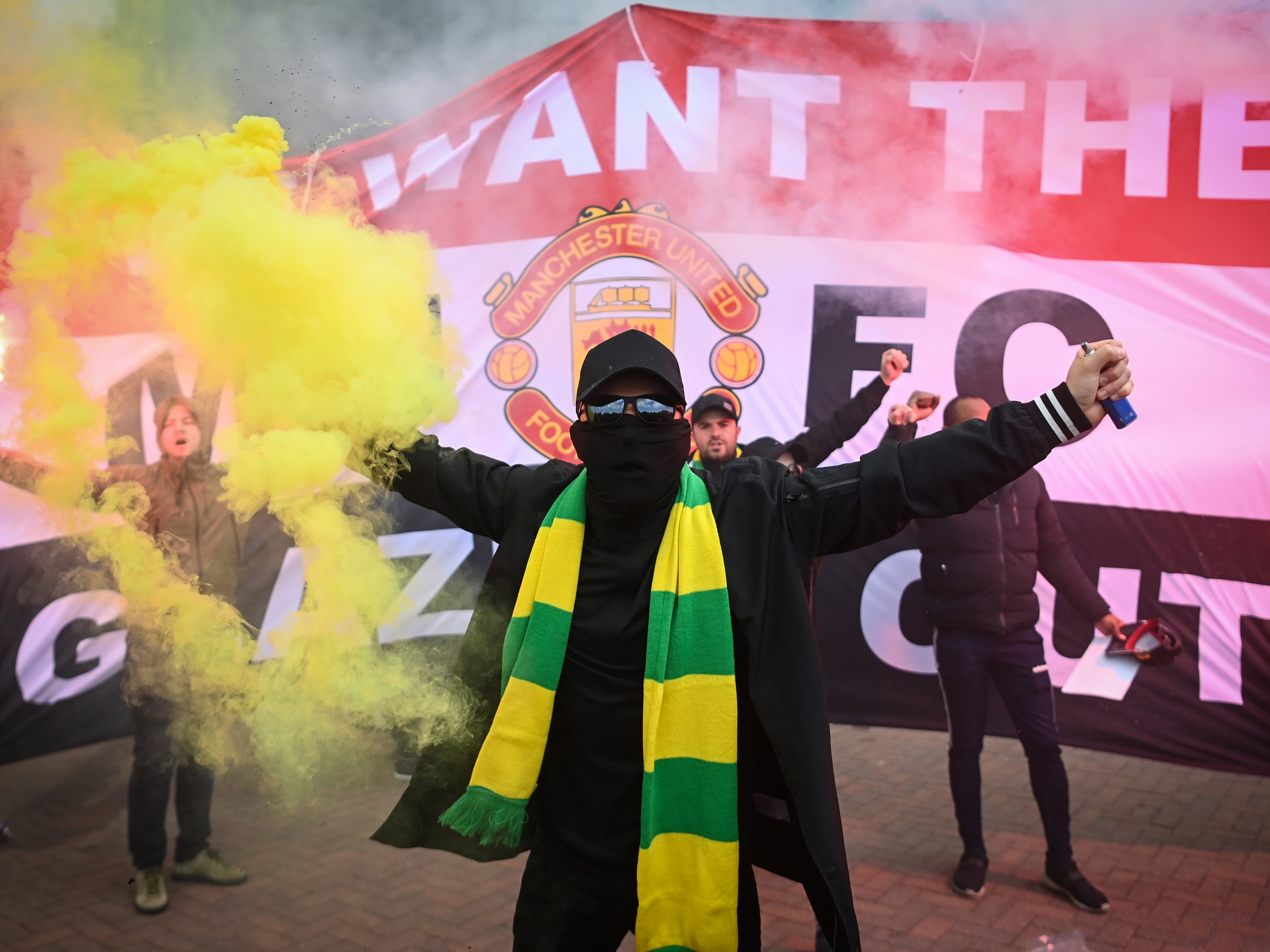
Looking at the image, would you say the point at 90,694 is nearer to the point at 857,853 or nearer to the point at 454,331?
the point at 454,331

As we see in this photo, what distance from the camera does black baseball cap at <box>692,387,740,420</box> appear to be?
3.96 meters

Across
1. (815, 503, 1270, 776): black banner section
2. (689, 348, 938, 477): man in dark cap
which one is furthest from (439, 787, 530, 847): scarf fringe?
(815, 503, 1270, 776): black banner section

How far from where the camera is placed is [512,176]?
474 cm

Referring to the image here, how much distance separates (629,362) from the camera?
2045 millimetres

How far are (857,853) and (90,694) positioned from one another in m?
4.19

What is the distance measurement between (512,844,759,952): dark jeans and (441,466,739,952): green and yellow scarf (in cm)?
8

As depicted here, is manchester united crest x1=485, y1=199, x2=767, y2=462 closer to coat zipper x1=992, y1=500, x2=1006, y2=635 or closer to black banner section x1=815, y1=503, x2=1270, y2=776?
coat zipper x1=992, y1=500, x2=1006, y2=635

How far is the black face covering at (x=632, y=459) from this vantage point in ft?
6.79

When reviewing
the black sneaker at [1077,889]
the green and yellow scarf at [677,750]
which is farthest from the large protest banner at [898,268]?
the green and yellow scarf at [677,750]

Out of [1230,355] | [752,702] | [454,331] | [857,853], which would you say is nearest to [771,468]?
[752,702]

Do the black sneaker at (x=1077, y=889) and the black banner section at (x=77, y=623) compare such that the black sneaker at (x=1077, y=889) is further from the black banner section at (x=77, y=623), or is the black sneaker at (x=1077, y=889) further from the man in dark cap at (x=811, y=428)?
the black banner section at (x=77, y=623)

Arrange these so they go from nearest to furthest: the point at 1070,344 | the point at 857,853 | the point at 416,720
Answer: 1. the point at 416,720
2. the point at 857,853
3. the point at 1070,344

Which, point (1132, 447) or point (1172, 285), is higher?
point (1172, 285)

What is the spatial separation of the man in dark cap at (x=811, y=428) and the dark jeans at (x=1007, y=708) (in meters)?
1.02
